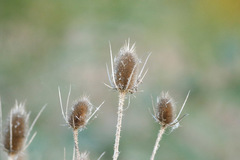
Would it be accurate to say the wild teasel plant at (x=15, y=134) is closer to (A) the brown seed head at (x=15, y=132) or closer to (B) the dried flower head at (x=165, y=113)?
(A) the brown seed head at (x=15, y=132)

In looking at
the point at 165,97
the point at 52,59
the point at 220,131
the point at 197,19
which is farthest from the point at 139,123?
the point at 165,97

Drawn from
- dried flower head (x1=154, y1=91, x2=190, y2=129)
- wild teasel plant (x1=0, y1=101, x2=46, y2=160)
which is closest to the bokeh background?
dried flower head (x1=154, y1=91, x2=190, y2=129)

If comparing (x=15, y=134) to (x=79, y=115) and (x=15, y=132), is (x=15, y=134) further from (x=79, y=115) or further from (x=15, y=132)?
(x=79, y=115)

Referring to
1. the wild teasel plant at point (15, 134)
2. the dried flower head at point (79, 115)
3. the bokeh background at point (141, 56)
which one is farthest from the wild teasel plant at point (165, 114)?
the bokeh background at point (141, 56)

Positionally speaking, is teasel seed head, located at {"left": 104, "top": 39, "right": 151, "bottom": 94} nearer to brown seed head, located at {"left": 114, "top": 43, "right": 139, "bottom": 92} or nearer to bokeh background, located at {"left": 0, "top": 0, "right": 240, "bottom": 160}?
brown seed head, located at {"left": 114, "top": 43, "right": 139, "bottom": 92}

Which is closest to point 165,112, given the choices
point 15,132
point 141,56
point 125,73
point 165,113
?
point 165,113
